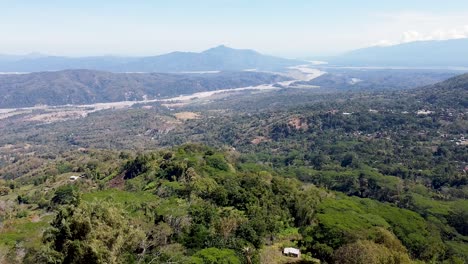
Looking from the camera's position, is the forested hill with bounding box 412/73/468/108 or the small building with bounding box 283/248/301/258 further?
the forested hill with bounding box 412/73/468/108

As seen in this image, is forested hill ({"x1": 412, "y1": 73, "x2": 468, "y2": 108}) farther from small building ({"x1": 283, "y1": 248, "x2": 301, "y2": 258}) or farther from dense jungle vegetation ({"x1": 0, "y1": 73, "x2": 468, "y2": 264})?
small building ({"x1": 283, "y1": 248, "x2": 301, "y2": 258})

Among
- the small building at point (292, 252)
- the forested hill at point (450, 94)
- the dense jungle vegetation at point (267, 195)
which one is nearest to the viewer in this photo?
the dense jungle vegetation at point (267, 195)

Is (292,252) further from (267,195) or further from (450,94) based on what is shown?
(450,94)

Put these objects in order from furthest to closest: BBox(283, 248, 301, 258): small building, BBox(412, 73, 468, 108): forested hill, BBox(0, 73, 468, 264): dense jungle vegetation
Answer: BBox(412, 73, 468, 108): forested hill, BBox(283, 248, 301, 258): small building, BBox(0, 73, 468, 264): dense jungle vegetation

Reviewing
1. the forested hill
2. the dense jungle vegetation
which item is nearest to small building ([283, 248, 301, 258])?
the dense jungle vegetation

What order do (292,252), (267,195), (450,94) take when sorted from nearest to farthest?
(292,252), (267,195), (450,94)

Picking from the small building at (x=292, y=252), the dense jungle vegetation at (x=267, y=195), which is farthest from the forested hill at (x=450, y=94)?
the small building at (x=292, y=252)

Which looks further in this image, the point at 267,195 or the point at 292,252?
the point at 267,195

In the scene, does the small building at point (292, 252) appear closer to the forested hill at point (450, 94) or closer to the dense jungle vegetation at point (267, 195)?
the dense jungle vegetation at point (267, 195)

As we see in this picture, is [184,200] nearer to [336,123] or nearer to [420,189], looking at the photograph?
[420,189]

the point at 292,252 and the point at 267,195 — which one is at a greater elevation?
the point at 267,195

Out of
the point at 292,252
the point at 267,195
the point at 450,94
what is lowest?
the point at 292,252

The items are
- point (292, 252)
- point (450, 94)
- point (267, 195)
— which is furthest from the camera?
point (450, 94)

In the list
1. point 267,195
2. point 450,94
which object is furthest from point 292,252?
point 450,94
